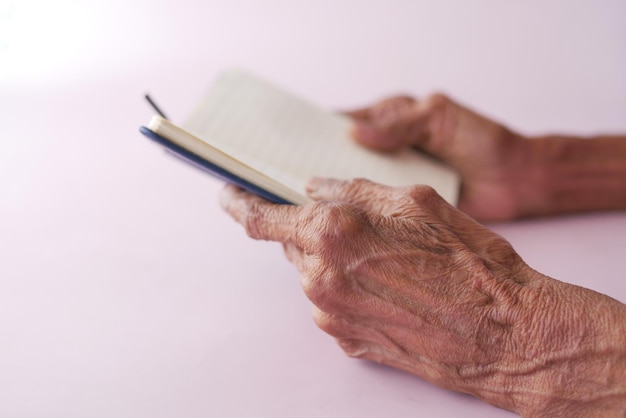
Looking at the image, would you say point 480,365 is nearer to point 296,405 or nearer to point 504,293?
point 504,293

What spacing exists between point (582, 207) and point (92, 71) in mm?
1562

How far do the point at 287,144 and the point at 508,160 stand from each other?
541 mm

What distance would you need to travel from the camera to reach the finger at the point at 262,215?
123cm

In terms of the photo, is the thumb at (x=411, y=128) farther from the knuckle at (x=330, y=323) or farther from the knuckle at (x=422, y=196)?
the knuckle at (x=330, y=323)

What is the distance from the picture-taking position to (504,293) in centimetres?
113

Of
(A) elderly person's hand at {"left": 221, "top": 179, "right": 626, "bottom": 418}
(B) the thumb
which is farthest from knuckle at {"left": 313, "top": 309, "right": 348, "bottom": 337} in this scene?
(B) the thumb

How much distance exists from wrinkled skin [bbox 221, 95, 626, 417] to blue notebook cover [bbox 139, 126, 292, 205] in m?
0.02

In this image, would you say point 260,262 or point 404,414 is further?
point 260,262

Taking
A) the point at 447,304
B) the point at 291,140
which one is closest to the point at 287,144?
the point at 291,140

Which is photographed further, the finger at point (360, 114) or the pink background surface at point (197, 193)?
the finger at point (360, 114)

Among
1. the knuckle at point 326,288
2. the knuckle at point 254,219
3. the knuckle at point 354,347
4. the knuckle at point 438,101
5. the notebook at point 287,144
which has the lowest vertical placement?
the knuckle at point 354,347

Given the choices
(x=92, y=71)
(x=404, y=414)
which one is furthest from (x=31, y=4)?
(x=404, y=414)

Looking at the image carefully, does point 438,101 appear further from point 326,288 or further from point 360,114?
point 326,288

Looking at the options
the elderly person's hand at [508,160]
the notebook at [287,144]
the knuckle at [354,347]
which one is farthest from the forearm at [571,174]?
the knuckle at [354,347]
